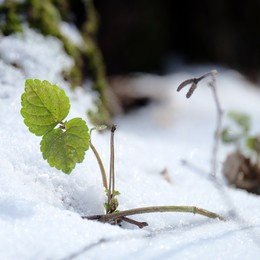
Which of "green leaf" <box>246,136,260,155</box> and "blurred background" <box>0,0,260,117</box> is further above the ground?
"blurred background" <box>0,0,260,117</box>

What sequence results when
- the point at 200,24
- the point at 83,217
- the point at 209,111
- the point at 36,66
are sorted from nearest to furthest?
the point at 83,217 < the point at 36,66 < the point at 209,111 < the point at 200,24

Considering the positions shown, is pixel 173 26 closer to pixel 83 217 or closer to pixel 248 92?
pixel 248 92

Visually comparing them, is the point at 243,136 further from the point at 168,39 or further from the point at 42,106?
the point at 168,39

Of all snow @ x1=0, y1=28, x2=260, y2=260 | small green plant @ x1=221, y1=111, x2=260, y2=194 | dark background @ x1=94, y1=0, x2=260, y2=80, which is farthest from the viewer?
Answer: dark background @ x1=94, y1=0, x2=260, y2=80

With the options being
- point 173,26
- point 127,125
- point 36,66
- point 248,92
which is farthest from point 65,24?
point 173,26

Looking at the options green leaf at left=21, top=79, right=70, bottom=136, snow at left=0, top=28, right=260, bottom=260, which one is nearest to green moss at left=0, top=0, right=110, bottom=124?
snow at left=0, top=28, right=260, bottom=260

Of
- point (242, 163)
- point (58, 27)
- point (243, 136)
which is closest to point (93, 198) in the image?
point (242, 163)

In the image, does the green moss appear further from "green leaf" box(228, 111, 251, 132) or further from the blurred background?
the blurred background
